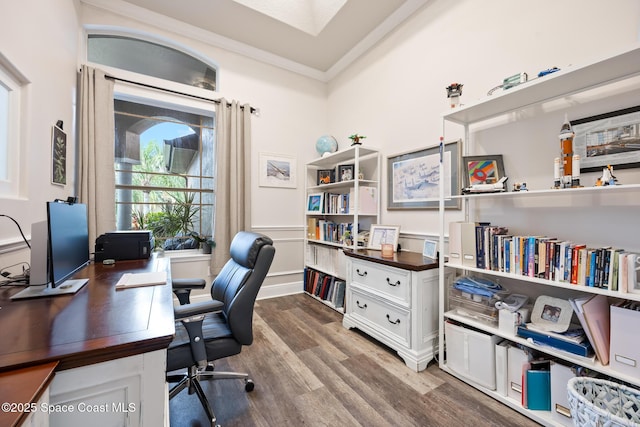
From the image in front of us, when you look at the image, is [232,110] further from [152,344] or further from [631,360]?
[631,360]

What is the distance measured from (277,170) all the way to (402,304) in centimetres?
232

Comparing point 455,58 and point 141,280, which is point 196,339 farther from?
point 455,58

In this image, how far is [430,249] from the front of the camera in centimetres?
222

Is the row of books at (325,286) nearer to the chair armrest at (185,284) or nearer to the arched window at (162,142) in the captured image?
the arched window at (162,142)

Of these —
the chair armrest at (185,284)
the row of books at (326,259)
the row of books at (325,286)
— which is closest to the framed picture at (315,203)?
the row of books at (326,259)

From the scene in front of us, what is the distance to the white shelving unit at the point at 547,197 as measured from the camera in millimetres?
1291

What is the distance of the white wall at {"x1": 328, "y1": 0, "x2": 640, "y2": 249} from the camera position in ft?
5.14

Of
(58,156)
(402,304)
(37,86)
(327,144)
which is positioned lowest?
(402,304)

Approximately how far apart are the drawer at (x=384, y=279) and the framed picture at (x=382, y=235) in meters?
0.34

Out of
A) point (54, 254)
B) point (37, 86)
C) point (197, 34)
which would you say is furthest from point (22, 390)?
point (197, 34)

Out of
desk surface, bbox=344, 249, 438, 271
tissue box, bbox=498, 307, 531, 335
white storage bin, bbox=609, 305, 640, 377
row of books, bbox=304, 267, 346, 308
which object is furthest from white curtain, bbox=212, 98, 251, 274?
white storage bin, bbox=609, 305, 640, 377

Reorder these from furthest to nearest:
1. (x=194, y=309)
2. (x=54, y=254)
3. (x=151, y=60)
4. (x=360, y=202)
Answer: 1. (x=151, y=60)
2. (x=360, y=202)
3. (x=194, y=309)
4. (x=54, y=254)

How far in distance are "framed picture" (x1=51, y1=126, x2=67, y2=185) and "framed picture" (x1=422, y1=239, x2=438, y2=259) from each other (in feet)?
9.31

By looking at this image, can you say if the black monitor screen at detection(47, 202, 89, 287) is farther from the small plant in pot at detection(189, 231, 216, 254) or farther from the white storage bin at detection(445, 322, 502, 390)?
the white storage bin at detection(445, 322, 502, 390)
